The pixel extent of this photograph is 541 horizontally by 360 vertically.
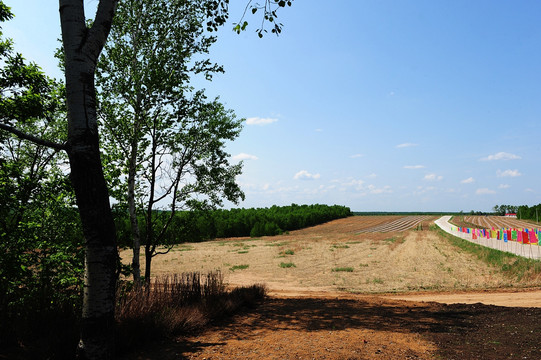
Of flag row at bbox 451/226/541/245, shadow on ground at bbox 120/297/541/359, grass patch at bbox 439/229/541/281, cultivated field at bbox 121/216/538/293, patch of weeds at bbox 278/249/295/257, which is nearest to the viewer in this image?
shadow on ground at bbox 120/297/541/359

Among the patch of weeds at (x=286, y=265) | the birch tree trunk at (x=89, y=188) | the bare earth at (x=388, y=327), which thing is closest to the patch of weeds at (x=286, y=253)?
the patch of weeds at (x=286, y=265)

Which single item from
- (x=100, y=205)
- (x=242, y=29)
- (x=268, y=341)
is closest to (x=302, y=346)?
(x=268, y=341)

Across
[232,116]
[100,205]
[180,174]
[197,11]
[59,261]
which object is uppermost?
[197,11]

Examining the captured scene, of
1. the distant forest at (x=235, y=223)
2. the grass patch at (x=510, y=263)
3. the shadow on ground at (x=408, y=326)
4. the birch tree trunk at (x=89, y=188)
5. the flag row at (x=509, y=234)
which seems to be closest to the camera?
the birch tree trunk at (x=89, y=188)

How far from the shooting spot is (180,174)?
1262 cm

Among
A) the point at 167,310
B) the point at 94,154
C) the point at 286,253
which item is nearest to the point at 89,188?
the point at 94,154

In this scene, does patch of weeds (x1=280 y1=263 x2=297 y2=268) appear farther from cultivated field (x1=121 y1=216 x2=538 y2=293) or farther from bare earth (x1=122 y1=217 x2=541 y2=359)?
bare earth (x1=122 y1=217 x2=541 y2=359)

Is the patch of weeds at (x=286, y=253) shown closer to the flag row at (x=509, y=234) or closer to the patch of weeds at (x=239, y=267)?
the patch of weeds at (x=239, y=267)

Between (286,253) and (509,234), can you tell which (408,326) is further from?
(509,234)

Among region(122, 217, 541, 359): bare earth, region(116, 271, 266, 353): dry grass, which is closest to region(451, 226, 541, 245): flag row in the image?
region(122, 217, 541, 359): bare earth

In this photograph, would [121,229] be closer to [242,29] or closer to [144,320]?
[144,320]

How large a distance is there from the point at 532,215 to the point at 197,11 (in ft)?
338

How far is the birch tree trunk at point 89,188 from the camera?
394cm

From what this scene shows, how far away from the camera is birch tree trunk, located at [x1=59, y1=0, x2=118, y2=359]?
155 inches
